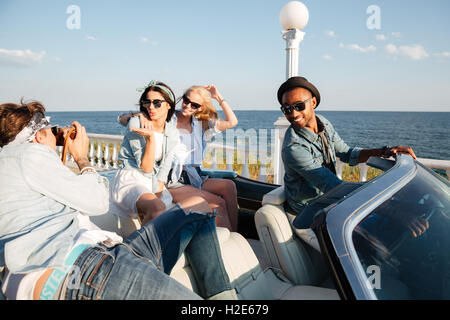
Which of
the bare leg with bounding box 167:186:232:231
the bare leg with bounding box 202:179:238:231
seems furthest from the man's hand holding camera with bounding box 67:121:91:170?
the bare leg with bounding box 202:179:238:231

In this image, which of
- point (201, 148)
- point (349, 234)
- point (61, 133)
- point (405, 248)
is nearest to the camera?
point (349, 234)

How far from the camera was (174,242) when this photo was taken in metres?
1.64

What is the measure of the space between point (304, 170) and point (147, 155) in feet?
3.84

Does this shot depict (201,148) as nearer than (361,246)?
No

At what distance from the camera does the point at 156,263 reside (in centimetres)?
156

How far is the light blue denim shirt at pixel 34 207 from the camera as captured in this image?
1.39 meters

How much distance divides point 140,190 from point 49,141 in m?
0.79

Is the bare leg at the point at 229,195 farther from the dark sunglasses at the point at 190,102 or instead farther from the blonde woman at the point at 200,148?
the dark sunglasses at the point at 190,102

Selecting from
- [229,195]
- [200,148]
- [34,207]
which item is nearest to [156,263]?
[34,207]

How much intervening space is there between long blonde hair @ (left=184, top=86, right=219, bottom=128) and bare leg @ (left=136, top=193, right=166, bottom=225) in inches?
49.2

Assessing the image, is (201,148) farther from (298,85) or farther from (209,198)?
(298,85)

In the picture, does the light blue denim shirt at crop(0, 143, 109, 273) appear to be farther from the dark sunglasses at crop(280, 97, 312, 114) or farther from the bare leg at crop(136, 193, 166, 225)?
the dark sunglasses at crop(280, 97, 312, 114)

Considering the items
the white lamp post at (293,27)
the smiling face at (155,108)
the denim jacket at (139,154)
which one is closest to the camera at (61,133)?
the denim jacket at (139,154)
